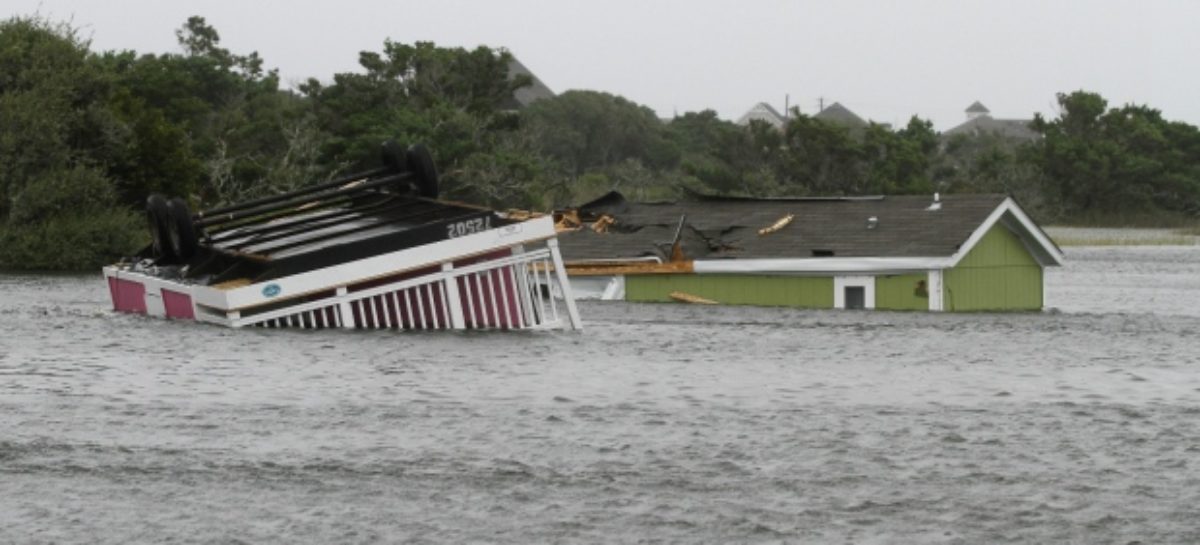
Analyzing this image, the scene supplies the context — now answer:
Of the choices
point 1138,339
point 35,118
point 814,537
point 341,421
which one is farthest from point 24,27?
point 814,537

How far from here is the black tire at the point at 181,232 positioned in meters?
31.2

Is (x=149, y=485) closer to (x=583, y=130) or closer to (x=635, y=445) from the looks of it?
(x=635, y=445)

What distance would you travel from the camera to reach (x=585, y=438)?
1762 centimetres

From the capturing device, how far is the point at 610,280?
4591 centimetres

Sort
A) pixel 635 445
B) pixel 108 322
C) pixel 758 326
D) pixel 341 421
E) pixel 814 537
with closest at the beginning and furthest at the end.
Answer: pixel 814 537, pixel 635 445, pixel 341 421, pixel 108 322, pixel 758 326

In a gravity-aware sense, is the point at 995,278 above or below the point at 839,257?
below

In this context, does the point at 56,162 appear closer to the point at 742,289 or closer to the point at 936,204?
the point at 742,289

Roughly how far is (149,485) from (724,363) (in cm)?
1282

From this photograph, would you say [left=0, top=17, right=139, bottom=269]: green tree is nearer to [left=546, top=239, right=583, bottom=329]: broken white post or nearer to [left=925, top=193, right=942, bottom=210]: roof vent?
[left=925, top=193, right=942, bottom=210]: roof vent

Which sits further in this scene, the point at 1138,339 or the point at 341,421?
the point at 1138,339

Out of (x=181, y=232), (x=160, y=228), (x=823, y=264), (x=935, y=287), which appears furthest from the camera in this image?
(x=823, y=264)

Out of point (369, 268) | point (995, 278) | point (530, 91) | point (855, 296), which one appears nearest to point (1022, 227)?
point (995, 278)

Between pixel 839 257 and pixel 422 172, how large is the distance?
1122 centimetres

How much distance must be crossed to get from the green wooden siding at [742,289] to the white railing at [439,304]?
1342 centimetres
